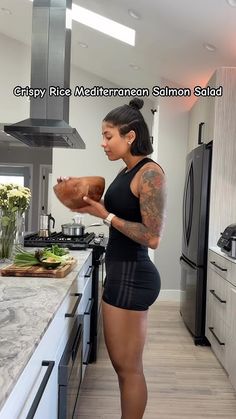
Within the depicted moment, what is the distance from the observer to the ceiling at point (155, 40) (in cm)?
281

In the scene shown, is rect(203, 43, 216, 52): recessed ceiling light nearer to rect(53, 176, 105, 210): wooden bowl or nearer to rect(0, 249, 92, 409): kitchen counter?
rect(53, 176, 105, 210): wooden bowl

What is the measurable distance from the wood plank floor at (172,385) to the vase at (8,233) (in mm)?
945

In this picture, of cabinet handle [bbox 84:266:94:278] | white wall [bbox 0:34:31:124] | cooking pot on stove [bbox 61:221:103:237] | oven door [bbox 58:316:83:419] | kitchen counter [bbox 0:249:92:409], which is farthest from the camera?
white wall [bbox 0:34:31:124]

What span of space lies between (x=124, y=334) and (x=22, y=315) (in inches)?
20.5

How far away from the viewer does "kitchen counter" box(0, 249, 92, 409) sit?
74cm

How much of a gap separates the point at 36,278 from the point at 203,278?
6.23 feet

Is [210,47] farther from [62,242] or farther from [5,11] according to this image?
[5,11]

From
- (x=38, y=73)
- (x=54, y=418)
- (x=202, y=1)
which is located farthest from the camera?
(x=38, y=73)

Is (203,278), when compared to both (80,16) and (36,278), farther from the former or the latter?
(80,16)

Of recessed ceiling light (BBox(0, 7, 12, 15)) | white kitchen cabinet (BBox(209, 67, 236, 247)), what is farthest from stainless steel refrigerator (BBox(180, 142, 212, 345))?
recessed ceiling light (BBox(0, 7, 12, 15))

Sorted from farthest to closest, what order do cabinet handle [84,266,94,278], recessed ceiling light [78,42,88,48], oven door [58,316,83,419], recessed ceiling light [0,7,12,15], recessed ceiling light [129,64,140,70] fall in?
recessed ceiling light [129,64,140,70] → recessed ceiling light [78,42,88,48] → recessed ceiling light [0,7,12,15] → cabinet handle [84,266,94,278] → oven door [58,316,83,419]

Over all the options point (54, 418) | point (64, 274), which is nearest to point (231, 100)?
point (64, 274)

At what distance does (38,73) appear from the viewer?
2.98m

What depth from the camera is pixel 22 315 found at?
1065 millimetres
